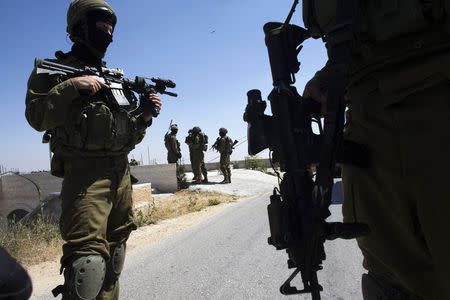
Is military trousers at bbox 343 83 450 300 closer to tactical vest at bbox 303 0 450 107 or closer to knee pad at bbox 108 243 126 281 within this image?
tactical vest at bbox 303 0 450 107

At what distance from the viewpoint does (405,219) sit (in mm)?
1305

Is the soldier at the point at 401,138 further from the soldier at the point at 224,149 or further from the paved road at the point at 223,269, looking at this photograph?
the soldier at the point at 224,149

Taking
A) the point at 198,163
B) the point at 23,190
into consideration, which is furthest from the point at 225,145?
the point at 23,190

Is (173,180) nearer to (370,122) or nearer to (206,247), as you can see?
(206,247)

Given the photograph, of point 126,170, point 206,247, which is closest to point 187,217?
point 206,247

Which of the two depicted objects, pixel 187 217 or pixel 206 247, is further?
pixel 187 217

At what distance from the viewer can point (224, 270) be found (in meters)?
3.93

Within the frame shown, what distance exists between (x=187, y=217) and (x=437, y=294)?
7894 millimetres

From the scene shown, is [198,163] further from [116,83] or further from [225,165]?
[116,83]

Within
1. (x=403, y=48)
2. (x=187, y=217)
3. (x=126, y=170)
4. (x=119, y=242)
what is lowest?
(x=187, y=217)

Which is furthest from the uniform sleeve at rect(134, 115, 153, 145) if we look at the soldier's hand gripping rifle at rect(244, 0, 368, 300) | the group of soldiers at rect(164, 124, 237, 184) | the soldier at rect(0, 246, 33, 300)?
the group of soldiers at rect(164, 124, 237, 184)

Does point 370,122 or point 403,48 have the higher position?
point 403,48

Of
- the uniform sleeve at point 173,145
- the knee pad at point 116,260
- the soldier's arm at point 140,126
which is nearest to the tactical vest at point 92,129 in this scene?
the soldier's arm at point 140,126

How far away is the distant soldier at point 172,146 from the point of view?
17500 millimetres
